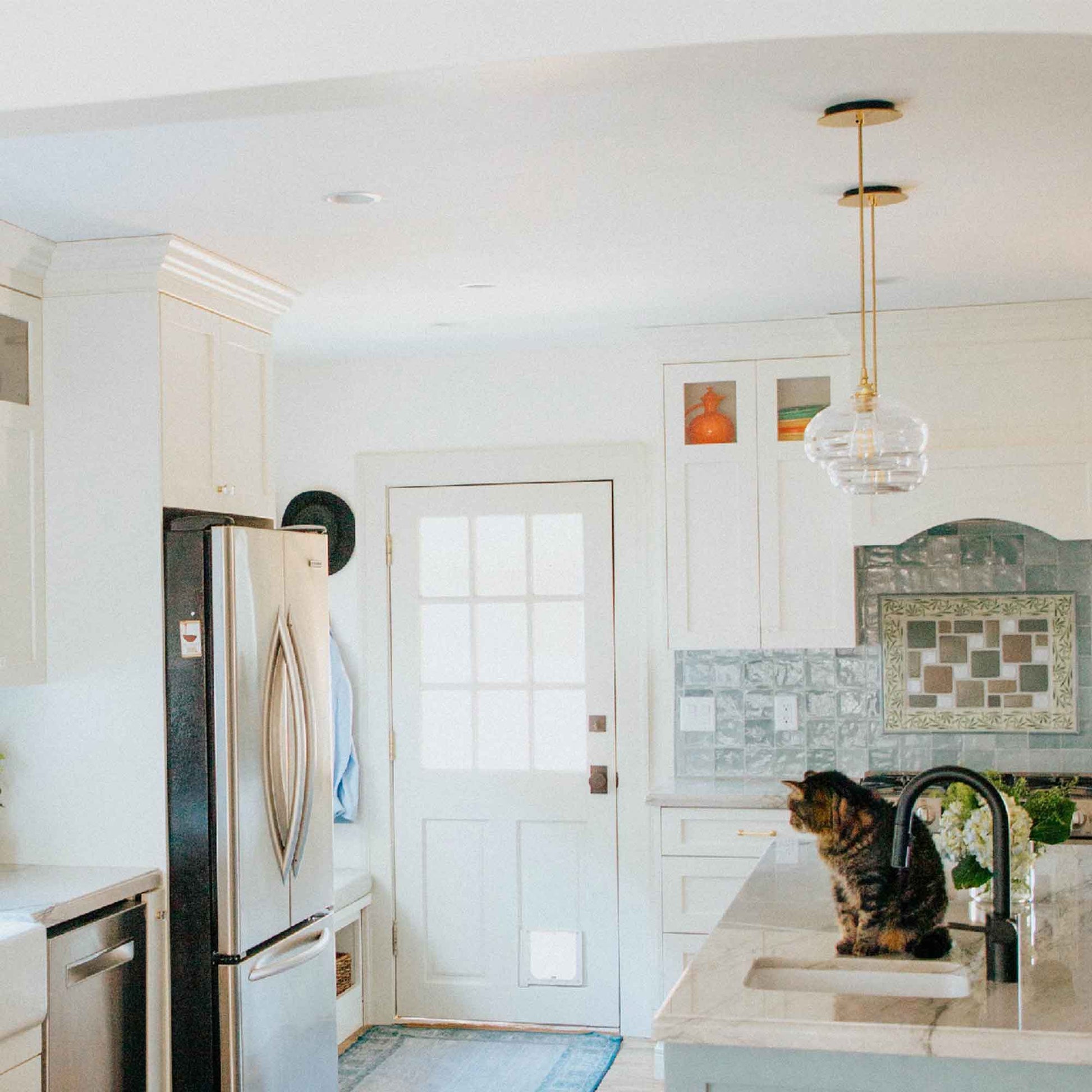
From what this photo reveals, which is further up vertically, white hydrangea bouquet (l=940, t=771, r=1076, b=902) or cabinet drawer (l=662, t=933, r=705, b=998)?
white hydrangea bouquet (l=940, t=771, r=1076, b=902)

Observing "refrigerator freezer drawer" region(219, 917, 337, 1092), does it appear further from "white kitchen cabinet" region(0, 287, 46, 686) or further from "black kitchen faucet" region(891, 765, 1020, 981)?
"black kitchen faucet" region(891, 765, 1020, 981)

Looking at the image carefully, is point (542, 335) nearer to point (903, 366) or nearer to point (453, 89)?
point (903, 366)

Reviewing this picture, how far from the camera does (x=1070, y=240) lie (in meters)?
3.56

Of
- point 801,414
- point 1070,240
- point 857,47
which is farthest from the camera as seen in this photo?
point 801,414

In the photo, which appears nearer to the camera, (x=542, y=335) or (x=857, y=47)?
(x=857, y=47)

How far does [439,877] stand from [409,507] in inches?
53.6

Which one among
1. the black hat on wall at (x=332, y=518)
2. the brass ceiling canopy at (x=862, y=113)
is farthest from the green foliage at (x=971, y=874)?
the black hat on wall at (x=332, y=518)

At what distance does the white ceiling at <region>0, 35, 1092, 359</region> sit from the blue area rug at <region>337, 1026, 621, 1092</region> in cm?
244

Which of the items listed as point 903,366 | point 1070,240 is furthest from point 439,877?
point 1070,240

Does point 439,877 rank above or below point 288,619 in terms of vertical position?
below

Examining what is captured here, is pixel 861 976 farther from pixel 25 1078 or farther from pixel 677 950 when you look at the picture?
pixel 677 950

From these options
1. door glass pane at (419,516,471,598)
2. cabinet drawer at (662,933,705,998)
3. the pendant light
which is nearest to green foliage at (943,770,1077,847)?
the pendant light

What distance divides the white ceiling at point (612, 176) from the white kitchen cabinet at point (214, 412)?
0.73ft

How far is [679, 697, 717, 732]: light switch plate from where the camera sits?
4957 mm
